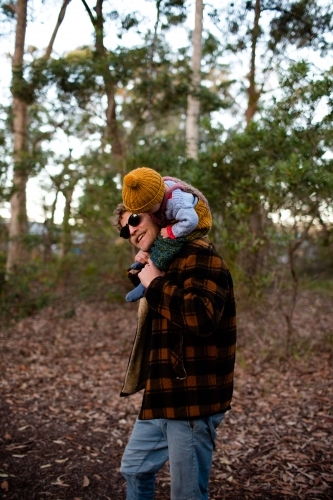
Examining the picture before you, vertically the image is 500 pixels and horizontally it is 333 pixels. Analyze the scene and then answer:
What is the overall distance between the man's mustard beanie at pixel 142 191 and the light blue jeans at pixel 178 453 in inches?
38.1

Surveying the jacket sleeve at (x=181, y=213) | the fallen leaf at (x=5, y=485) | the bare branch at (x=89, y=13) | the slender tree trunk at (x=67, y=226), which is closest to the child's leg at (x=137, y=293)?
the jacket sleeve at (x=181, y=213)

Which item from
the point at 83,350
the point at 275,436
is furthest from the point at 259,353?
the point at 83,350

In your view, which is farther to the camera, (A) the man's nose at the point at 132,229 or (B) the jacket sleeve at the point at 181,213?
(A) the man's nose at the point at 132,229

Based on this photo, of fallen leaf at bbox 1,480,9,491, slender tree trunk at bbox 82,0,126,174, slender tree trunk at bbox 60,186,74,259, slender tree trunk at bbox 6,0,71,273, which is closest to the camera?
fallen leaf at bbox 1,480,9,491

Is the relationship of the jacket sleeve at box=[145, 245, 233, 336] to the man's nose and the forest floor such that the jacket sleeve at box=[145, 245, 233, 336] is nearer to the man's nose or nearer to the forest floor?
the man's nose

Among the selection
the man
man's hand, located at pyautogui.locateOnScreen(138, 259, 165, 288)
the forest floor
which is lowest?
the forest floor

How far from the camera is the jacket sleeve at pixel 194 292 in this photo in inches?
72.2

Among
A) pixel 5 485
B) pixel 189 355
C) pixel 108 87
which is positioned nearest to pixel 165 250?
pixel 189 355

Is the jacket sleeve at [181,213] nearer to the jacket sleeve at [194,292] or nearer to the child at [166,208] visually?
the child at [166,208]

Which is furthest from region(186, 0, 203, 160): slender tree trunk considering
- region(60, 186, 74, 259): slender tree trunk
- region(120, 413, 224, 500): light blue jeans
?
region(120, 413, 224, 500): light blue jeans

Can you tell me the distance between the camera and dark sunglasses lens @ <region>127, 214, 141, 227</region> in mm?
2139

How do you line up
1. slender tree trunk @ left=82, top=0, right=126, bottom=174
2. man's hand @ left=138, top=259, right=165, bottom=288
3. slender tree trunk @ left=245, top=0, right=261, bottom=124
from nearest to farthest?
man's hand @ left=138, top=259, right=165, bottom=288, slender tree trunk @ left=82, top=0, right=126, bottom=174, slender tree trunk @ left=245, top=0, right=261, bottom=124

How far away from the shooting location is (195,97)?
761 centimetres

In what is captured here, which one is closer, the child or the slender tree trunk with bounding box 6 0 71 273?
the child
